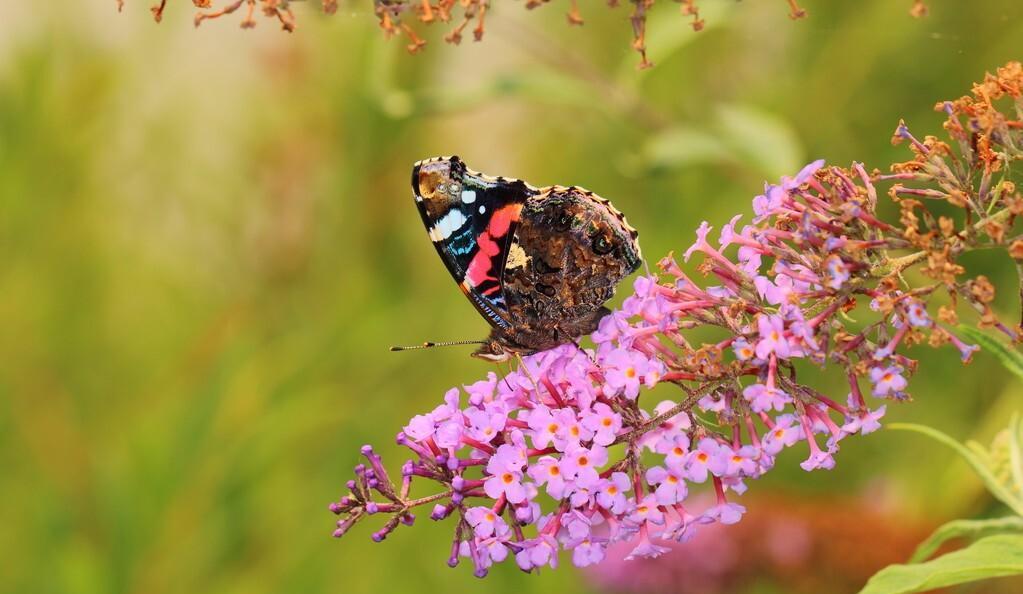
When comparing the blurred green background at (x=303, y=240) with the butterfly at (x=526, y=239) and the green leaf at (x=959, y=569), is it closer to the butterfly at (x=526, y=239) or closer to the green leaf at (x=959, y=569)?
the butterfly at (x=526, y=239)

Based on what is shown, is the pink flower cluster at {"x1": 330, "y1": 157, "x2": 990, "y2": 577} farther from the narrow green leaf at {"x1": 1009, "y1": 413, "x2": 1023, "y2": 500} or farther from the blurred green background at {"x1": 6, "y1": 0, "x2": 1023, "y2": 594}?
the blurred green background at {"x1": 6, "y1": 0, "x2": 1023, "y2": 594}

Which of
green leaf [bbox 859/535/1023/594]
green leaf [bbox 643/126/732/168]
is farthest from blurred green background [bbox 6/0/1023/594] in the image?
green leaf [bbox 859/535/1023/594]

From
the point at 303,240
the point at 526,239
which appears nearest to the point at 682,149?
the point at 526,239

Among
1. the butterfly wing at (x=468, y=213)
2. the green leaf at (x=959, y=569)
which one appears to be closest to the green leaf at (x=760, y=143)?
the butterfly wing at (x=468, y=213)

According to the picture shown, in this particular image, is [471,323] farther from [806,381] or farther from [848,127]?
[848,127]

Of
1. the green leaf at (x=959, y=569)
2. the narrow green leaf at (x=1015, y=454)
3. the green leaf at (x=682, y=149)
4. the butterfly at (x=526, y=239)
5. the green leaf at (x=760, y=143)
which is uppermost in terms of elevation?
the green leaf at (x=682, y=149)

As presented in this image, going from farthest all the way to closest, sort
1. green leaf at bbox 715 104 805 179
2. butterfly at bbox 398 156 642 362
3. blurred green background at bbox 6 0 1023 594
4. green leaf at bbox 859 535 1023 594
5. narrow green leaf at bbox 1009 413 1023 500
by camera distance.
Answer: blurred green background at bbox 6 0 1023 594 < green leaf at bbox 715 104 805 179 < butterfly at bbox 398 156 642 362 < narrow green leaf at bbox 1009 413 1023 500 < green leaf at bbox 859 535 1023 594
